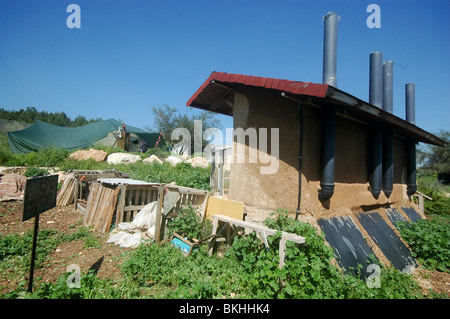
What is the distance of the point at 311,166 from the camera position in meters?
4.22

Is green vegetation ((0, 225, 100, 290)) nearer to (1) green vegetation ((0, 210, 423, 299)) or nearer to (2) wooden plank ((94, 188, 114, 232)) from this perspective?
(1) green vegetation ((0, 210, 423, 299))

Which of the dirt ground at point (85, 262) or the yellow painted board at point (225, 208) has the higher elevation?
the yellow painted board at point (225, 208)

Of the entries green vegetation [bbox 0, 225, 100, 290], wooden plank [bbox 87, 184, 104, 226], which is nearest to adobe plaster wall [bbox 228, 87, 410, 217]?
green vegetation [bbox 0, 225, 100, 290]

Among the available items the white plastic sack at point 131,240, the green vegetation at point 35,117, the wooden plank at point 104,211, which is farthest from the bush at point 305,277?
the green vegetation at point 35,117

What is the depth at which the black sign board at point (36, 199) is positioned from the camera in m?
2.95

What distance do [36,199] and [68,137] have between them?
68.1ft

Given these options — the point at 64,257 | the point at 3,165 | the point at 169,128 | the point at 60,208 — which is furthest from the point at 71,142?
the point at 64,257

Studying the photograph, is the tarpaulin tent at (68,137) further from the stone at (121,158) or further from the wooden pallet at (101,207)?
the wooden pallet at (101,207)

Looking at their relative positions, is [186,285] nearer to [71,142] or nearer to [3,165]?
[3,165]

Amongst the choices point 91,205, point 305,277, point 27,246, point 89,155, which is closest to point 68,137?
point 89,155

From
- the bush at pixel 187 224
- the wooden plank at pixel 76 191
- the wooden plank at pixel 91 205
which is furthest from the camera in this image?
the wooden plank at pixel 76 191

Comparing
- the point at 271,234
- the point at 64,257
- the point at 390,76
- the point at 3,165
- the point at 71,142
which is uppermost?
the point at 390,76
